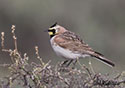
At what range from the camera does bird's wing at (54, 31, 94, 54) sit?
7.83 meters

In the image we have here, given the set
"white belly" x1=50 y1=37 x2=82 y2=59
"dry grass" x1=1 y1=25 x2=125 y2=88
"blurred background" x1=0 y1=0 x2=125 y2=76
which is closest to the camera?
"dry grass" x1=1 y1=25 x2=125 y2=88

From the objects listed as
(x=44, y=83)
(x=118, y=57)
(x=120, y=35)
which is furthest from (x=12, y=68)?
(x=120, y=35)

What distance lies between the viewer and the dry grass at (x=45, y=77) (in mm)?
4961

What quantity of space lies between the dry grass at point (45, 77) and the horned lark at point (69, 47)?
2479mm

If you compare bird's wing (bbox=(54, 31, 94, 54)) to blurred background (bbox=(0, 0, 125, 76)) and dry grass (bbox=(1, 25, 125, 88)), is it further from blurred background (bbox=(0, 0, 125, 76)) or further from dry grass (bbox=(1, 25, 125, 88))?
blurred background (bbox=(0, 0, 125, 76))

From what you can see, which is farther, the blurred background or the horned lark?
the blurred background

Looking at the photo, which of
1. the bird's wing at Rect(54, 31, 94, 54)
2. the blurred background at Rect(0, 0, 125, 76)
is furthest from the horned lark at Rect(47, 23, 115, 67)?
the blurred background at Rect(0, 0, 125, 76)

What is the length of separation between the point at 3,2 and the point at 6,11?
0.38 metres

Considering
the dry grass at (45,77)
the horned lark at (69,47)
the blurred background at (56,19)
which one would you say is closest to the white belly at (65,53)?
the horned lark at (69,47)

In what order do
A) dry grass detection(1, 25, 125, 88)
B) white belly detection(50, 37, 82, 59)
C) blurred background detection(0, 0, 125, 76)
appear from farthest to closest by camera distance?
blurred background detection(0, 0, 125, 76)
white belly detection(50, 37, 82, 59)
dry grass detection(1, 25, 125, 88)

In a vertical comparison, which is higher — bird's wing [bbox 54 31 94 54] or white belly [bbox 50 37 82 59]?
bird's wing [bbox 54 31 94 54]

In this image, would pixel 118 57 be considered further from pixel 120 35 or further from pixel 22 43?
pixel 22 43

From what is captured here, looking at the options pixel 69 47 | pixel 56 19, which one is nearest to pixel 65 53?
pixel 69 47

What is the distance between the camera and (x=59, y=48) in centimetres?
784
